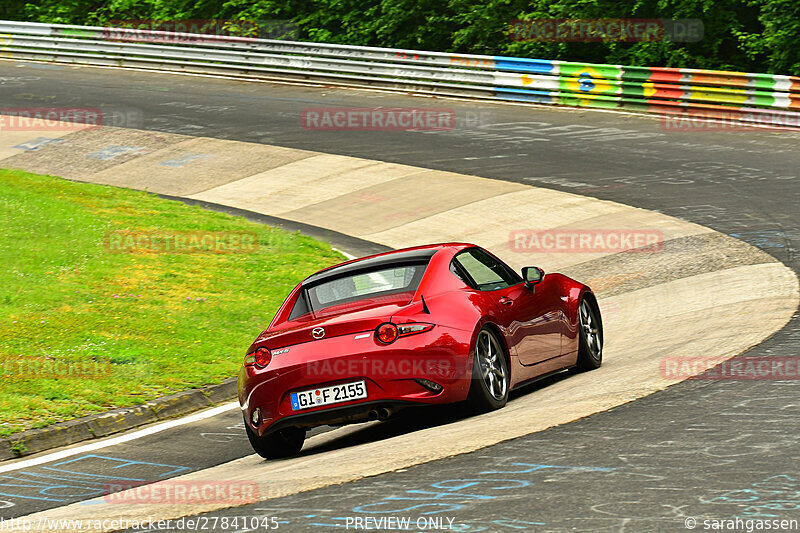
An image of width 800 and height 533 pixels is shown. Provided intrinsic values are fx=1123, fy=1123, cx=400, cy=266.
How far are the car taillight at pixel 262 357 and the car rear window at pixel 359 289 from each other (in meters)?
0.52

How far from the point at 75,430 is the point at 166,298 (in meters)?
4.51

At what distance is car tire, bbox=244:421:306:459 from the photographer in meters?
8.11

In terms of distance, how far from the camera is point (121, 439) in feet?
30.3

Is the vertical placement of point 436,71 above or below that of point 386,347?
above

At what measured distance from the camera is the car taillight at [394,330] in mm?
7703

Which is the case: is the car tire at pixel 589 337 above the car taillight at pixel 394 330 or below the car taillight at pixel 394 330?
below

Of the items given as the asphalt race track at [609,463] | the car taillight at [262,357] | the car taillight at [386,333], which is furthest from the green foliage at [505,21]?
the car taillight at [262,357]

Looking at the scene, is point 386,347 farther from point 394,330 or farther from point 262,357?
point 262,357

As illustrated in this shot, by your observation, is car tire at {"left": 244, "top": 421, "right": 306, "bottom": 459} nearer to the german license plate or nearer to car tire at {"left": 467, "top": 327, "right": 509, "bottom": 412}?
the german license plate

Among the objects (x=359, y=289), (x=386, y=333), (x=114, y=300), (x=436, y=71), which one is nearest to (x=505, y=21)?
(x=436, y=71)

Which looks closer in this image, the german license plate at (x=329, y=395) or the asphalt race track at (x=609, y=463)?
the asphalt race track at (x=609, y=463)

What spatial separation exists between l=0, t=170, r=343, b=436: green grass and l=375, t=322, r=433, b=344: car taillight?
3.26 metres

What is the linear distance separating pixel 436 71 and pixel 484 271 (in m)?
20.9

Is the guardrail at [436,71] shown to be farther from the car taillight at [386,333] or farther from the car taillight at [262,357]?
the car taillight at [262,357]
